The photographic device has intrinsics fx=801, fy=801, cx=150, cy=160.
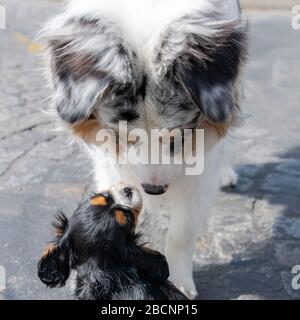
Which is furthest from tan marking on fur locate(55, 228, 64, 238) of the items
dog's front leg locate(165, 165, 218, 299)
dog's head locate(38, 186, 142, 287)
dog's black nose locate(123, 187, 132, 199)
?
dog's front leg locate(165, 165, 218, 299)

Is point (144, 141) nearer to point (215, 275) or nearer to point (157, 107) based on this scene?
point (157, 107)

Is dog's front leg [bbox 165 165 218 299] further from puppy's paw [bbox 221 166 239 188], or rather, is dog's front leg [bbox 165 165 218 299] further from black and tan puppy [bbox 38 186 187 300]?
puppy's paw [bbox 221 166 239 188]

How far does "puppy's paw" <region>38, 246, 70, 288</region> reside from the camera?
12.4 ft

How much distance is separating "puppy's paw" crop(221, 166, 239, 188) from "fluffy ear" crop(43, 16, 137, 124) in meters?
2.02

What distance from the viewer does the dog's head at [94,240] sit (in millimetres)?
3777

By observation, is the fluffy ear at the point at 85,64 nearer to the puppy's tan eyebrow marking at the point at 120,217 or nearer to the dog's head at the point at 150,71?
the dog's head at the point at 150,71

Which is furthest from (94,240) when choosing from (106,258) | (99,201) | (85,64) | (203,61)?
(203,61)

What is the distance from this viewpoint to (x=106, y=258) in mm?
3799

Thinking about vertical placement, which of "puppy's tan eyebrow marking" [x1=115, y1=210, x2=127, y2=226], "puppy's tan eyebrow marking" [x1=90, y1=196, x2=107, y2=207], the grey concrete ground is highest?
"puppy's tan eyebrow marking" [x1=90, y1=196, x2=107, y2=207]

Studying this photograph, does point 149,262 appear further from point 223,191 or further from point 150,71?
point 223,191

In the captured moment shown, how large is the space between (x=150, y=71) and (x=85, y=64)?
31cm
